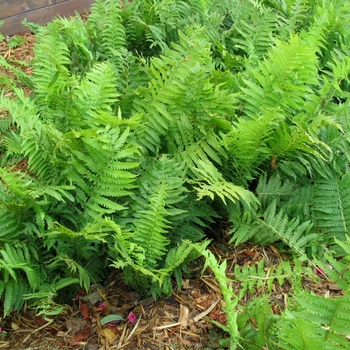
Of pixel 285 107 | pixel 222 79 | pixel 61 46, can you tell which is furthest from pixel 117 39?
pixel 285 107

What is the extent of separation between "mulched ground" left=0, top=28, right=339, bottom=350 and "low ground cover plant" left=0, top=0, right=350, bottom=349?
9cm

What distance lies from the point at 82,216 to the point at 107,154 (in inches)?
13.2

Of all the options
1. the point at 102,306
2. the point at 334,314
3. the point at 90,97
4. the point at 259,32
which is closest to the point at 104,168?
the point at 90,97

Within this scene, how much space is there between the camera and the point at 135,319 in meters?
2.03

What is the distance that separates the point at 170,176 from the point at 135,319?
27.8 inches

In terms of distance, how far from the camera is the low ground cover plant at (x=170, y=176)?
196 cm

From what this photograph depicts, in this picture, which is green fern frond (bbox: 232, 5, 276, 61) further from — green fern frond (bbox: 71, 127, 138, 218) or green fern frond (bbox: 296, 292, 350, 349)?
green fern frond (bbox: 296, 292, 350, 349)

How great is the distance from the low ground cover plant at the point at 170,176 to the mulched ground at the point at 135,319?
0.29 feet

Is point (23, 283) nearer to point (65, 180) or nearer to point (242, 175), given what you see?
point (65, 180)

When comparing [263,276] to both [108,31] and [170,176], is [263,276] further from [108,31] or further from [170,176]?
[108,31]

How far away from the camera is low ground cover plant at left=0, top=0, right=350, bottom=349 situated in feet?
6.44

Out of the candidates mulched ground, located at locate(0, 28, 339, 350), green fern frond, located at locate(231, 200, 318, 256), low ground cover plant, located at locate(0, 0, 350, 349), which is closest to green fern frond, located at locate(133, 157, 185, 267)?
low ground cover plant, located at locate(0, 0, 350, 349)

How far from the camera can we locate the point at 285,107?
97.7 inches

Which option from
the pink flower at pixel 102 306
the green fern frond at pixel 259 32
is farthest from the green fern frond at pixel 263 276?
the green fern frond at pixel 259 32
